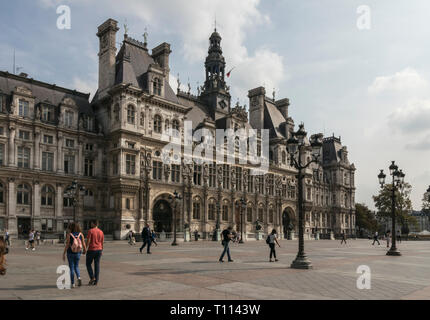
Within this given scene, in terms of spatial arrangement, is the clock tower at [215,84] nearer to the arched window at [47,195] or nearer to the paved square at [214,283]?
the arched window at [47,195]

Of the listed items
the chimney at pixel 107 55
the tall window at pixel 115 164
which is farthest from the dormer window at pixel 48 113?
the tall window at pixel 115 164

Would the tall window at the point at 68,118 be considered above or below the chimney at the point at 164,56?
below

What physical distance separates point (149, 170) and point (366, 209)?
271ft

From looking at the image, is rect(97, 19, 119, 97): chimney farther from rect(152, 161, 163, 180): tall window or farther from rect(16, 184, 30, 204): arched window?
rect(16, 184, 30, 204): arched window

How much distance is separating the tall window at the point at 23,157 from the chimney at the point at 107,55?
41.2 ft

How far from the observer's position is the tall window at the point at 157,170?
4962cm

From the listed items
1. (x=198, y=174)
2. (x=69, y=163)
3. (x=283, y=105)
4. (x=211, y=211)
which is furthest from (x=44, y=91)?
(x=283, y=105)

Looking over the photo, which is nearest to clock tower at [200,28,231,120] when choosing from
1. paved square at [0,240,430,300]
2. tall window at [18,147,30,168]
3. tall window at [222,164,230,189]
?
tall window at [222,164,230,189]

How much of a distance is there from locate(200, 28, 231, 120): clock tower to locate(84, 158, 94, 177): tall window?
917 inches

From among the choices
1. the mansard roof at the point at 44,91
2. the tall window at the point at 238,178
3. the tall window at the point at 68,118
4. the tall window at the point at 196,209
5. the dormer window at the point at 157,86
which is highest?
the dormer window at the point at 157,86

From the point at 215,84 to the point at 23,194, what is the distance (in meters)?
36.4

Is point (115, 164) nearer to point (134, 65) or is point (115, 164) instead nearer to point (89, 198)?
point (89, 198)
